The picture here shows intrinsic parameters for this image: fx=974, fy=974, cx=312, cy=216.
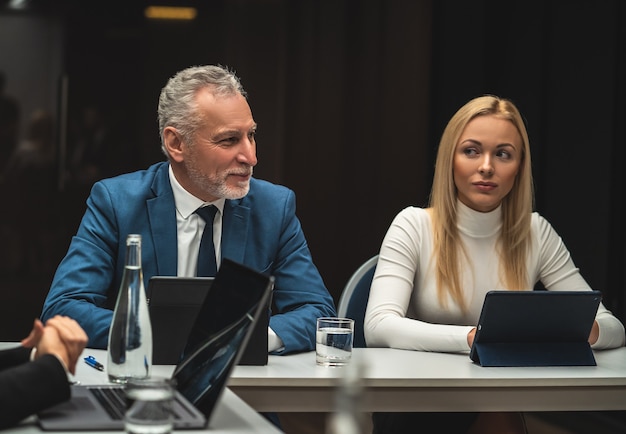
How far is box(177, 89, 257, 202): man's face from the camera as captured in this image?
268 centimetres

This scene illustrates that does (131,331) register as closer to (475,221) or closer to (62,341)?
(62,341)

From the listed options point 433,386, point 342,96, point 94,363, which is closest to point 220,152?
point 94,363

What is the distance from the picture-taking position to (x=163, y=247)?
104 inches

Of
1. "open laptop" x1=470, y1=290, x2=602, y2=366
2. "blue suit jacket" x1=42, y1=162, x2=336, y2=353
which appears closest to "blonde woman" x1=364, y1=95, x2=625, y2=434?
"blue suit jacket" x1=42, y1=162, x2=336, y2=353

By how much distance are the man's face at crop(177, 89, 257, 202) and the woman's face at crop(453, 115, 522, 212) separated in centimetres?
64

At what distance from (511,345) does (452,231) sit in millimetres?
613

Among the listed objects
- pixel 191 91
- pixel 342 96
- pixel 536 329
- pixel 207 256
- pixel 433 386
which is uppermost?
pixel 342 96

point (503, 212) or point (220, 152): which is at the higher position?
point (220, 152)

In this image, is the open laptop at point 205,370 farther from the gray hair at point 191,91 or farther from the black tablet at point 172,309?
the gray hair at point 191,91

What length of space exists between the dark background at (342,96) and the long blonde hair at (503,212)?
1.79 meters

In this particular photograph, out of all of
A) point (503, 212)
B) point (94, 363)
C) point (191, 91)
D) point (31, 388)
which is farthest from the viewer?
point (503, 212)

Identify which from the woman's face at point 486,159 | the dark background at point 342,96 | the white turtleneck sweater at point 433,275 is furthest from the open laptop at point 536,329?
the dark background at point 342,96

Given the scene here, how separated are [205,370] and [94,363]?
20.4 inches

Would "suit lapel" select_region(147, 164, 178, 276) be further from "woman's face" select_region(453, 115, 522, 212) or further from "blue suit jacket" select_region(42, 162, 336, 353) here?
"woman's face" select_region(453, 115, 522, 212)
